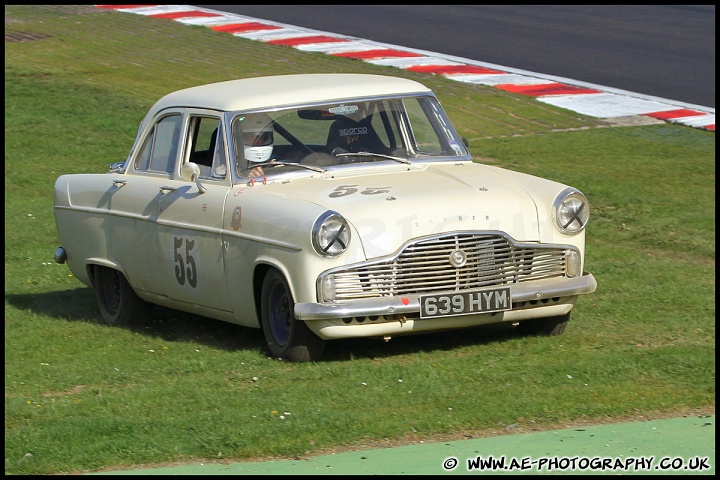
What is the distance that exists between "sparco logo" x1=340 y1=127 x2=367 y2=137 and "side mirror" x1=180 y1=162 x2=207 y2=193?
3.12 feet

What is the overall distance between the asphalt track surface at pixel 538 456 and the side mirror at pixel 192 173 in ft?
9.06

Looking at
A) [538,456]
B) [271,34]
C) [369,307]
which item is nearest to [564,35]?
[271,34]

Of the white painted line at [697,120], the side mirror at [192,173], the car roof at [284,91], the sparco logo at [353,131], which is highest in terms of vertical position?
the car roof at [284,91]

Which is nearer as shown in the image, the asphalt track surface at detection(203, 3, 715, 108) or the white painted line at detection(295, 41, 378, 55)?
the asphalt track surface at detection(203, 3, 715, 108)

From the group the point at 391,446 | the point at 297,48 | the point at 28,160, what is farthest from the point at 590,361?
the point at 297,48

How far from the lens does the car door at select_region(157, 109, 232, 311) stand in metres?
8.24

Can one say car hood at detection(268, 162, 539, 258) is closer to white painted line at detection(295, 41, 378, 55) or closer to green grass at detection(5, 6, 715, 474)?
green grass at detection(5, 6, 715, 474)

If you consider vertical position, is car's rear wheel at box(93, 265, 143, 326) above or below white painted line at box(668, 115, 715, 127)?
below

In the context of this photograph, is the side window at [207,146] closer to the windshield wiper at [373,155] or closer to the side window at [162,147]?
the side window at [162,147]

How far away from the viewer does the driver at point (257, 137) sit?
840 cm

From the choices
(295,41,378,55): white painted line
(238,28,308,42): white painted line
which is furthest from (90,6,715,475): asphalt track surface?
(238,28,308,42): white painted line

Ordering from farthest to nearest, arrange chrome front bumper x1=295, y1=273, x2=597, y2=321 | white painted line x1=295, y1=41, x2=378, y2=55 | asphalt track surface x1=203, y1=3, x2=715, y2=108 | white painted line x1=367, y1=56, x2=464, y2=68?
white painted line x1=295, y1=41, x2=378, y2=55 < white painted line x1=367, y1=56, x2=464, y2=68 < asphalt track surface x1=203, y1=3, x2=715, y2=108 < chrome front bumper x1=295, y1=273, x2=597, y2=321

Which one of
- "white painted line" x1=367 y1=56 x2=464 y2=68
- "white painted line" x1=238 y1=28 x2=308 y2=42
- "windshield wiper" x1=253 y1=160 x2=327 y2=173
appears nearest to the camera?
"windshield wiper" x1=253 y1=160 x2=327 y2=173

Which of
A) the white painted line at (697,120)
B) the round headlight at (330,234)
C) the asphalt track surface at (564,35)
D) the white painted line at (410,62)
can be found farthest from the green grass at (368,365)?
the white painted line at (410,62)
